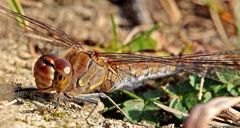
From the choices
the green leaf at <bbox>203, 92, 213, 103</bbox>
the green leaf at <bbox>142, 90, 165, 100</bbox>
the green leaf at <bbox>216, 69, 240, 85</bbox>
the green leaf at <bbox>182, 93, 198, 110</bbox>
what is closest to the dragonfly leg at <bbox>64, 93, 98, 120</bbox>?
the green leaf at <bbox>142, 90, 165, 100</bbox>

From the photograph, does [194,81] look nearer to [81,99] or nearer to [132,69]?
[132,69]

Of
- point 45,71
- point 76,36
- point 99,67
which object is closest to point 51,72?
point 45,71

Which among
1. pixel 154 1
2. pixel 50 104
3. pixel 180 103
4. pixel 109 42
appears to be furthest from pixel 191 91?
pixel 154 1

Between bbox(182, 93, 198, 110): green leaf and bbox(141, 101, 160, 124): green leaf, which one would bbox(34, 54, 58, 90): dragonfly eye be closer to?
bbox(141, 101, 160, 124): green leaf

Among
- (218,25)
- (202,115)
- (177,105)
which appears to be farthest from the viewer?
(218,25)

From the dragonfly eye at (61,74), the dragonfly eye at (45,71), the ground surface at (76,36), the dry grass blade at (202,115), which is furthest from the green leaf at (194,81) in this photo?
the dry grass blade at (202,115)

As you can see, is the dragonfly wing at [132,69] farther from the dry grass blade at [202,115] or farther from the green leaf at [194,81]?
the dry grass blade at [202,115]
